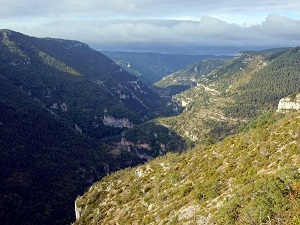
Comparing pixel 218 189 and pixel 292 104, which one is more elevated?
pixel 218 189

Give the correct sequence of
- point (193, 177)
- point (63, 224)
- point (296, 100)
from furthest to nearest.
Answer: point (296, 100) < point (63, 224) < point (193, 177)

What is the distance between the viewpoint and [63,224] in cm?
14875

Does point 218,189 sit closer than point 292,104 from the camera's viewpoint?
Yes

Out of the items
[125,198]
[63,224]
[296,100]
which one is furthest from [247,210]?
[296,100]

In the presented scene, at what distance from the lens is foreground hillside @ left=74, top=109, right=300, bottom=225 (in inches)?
1661

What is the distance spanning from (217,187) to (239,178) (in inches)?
206

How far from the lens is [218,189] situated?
6247cm

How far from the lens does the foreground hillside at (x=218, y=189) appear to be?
42.2m

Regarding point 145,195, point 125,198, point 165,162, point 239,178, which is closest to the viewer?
point 239,178

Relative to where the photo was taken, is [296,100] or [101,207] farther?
[296,100]

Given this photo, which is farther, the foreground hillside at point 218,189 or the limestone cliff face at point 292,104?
the limestone cliff face at point 292,104

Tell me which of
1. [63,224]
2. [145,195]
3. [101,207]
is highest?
[145,195]

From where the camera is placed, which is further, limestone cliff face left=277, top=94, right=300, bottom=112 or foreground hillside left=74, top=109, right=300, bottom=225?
limestone cliff face left=277, top=94, right=300, bottom=112

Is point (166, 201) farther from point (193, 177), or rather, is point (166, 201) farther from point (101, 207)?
point (101, 207)
